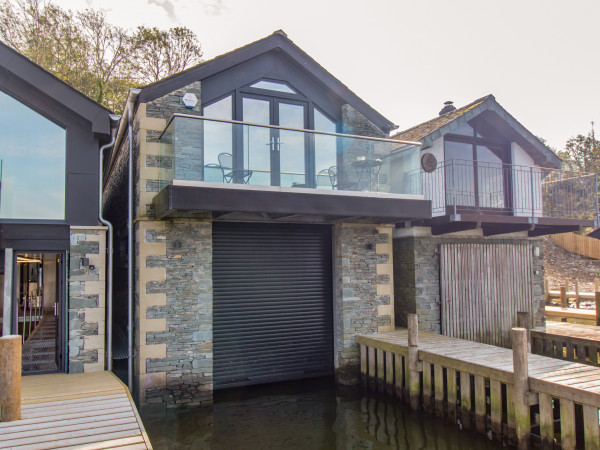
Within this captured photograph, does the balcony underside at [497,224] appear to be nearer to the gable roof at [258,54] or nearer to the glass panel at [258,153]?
the gable roof at [258,54]

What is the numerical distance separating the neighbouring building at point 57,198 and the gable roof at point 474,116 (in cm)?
759

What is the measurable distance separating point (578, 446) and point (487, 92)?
875 centimetres

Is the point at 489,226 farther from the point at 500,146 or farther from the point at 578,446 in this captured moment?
the point at 578,446

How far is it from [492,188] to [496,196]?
0.25 meters

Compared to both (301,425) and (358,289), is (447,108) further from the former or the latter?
(301,425)

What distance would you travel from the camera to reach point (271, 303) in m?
9.73

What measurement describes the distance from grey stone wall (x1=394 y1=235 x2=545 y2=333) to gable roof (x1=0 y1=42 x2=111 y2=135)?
7.33 metres

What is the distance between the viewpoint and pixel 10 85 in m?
8.02

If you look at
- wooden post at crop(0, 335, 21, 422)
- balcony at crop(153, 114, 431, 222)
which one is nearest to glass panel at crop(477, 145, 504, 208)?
balcony at crop(153, 114, 431, 222)

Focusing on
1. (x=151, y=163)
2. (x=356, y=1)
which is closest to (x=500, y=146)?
(x=356, y=1)

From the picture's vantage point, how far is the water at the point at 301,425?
22.1 ft

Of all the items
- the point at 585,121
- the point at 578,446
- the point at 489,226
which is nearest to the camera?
the point at 578,446

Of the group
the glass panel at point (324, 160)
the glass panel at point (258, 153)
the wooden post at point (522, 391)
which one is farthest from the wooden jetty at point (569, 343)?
the glass panel at point (258, 153)

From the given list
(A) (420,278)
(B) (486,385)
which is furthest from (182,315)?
(A) (420,278)
